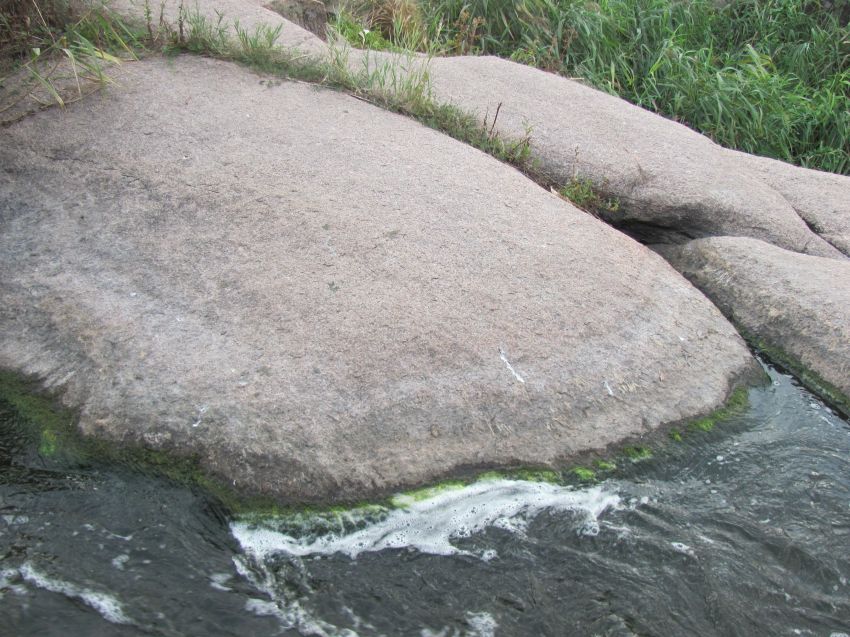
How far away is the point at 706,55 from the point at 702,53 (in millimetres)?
331

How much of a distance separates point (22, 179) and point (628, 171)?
10.0ft

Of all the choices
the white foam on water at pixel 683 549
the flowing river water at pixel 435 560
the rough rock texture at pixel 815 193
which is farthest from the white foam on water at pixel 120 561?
the rough rock texture at pixel 815 193

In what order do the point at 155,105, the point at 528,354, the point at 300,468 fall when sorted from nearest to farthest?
the point at 300,468 < the point at 528,354 < the point at 155,105

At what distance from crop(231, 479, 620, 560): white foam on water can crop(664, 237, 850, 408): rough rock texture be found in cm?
139

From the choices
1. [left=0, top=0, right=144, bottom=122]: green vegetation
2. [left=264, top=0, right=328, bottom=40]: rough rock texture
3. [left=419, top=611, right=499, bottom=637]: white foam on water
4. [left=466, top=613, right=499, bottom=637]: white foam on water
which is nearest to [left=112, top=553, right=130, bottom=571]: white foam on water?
[left=419, top=611, right=499, bottom=637]: white foam on water

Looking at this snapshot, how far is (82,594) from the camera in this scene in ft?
8.29

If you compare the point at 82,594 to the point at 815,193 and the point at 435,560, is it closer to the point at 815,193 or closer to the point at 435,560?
the point at 435,560

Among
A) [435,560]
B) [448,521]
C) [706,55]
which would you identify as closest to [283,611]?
[435,560]

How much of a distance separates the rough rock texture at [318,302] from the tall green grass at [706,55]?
3.00 metres

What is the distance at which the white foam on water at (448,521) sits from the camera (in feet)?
9.08

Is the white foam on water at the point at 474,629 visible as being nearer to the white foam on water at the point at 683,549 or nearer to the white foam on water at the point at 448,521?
the white foam on water at the point at 448,521

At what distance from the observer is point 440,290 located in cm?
355

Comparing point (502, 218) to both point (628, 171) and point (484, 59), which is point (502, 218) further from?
point (484, 59)

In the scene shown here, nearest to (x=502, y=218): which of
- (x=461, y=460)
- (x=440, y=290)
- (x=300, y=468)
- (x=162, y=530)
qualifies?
(x=440, y=290)
